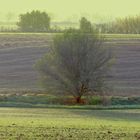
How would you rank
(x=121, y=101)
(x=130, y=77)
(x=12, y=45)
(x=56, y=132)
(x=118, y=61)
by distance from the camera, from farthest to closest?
(x=12, y=45) < (x=118, y=61) < (x=130, y=77) < (x=121, y=101) < (x=56, y=132)

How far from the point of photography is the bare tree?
5953 centimetres

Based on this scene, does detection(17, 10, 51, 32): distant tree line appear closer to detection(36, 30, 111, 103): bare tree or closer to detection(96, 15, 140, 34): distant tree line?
detection(96, 15, 140, 34): distant tree line

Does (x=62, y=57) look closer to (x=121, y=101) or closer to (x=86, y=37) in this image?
(x=86, y=37)

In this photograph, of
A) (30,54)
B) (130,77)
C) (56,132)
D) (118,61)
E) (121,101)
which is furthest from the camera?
(30,54)

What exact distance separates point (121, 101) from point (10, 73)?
27672 mm

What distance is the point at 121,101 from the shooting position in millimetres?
57719

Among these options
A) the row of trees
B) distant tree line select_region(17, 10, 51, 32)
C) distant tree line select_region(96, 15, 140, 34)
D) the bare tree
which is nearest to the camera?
the bare tree

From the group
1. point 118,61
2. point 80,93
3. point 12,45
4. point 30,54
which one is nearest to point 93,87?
point 80,93

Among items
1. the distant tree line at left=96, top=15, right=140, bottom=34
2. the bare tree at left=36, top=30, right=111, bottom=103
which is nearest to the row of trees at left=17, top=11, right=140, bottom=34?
the distant tree line at left=96, top=15, right=140, bottom=34

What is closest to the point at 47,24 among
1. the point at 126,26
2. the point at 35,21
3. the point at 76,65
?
the point at 35,21

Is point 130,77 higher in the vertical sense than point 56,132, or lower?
lower

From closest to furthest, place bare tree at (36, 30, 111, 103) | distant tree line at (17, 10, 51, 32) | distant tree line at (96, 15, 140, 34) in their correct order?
bare tree at (36, 30, 111, 103)
distant tree line at (96, 15, 140, 34)
distant tree line at (17, 10, 51, 32)

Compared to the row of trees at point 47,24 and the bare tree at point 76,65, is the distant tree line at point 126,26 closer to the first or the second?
the row of trees at point 47,24

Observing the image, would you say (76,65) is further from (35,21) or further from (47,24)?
(47,24)
